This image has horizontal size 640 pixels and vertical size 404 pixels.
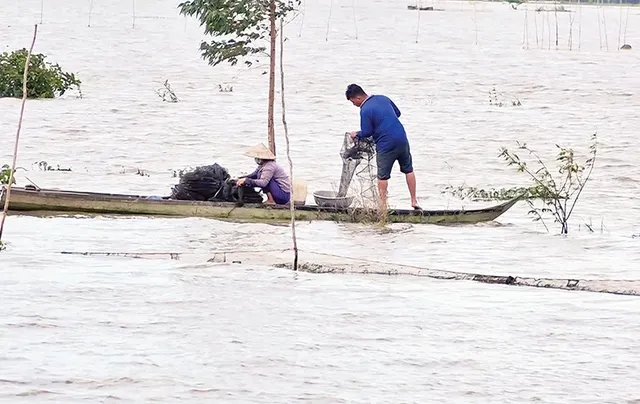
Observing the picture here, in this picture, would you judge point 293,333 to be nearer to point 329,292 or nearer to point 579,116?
point 329,292

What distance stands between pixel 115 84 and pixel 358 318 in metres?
19.5

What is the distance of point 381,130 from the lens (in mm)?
11953

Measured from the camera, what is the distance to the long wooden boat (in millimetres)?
11531

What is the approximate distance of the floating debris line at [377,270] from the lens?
8.48 meters

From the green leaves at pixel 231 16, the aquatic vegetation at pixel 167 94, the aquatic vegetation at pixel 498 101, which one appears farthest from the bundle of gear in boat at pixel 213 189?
the aquatic vegetation at pixel 498 101

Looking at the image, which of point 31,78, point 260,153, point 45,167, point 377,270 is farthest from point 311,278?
point 31,78

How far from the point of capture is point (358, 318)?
7812 mm

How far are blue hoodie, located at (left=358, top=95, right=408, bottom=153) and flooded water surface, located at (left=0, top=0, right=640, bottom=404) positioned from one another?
90cm

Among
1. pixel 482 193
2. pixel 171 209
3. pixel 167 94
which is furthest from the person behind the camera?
pixel 167 94

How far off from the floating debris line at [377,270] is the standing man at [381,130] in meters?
2.52

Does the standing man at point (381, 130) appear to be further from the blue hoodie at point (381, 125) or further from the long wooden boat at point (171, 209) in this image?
the long wooden boat at point (171, 209)

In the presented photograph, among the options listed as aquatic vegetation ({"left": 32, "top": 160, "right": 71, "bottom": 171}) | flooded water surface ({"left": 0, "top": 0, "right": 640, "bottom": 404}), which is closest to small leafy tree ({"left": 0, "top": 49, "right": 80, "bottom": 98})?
flooded water surface ({"left": 0, "top": 0, "right": 640, "bottom": 404})

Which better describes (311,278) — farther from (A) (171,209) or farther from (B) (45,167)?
(B) (45,167)

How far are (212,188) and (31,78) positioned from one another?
11.4m
